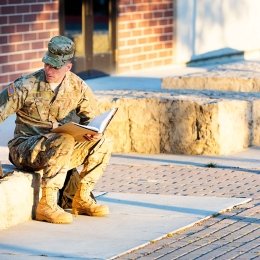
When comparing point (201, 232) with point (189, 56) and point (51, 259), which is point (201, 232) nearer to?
point (51, 259)

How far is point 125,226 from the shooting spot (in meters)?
8.64

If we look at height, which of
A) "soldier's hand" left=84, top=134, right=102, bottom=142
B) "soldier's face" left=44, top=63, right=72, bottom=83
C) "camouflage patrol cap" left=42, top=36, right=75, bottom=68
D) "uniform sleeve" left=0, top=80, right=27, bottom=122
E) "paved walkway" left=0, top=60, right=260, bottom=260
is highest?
→ "camouflage patrol cap" left=42, top=36, right=75, bottom=68

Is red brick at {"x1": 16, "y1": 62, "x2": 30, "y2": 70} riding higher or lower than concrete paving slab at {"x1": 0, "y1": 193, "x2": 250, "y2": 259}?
higher

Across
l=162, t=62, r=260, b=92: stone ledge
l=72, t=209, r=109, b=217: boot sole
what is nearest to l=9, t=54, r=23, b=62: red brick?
l=162, t=62, r=260, b=92: stone ledge

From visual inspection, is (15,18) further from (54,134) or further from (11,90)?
(54,134)

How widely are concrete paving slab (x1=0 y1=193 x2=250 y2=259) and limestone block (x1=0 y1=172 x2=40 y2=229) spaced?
2.6 inches

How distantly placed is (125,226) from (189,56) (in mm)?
12221

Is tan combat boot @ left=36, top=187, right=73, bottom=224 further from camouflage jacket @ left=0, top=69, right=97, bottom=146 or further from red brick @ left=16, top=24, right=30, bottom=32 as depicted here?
red brick @ left=16, top=24, right=30, bottom=32

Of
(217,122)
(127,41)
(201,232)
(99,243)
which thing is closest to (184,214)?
(201,232)

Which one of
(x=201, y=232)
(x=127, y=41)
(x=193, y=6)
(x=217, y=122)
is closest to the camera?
(x=201, y=232)

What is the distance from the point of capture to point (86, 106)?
29.6 ft

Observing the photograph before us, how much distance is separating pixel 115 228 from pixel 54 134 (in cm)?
78

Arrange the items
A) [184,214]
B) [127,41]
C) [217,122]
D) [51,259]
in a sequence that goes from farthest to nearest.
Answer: [127,41]
[217,122]
[184,214]
[51,259]

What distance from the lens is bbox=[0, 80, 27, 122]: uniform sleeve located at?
8.65 metres
